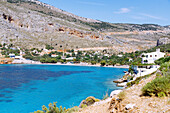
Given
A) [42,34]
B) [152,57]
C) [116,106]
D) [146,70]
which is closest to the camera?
[116,106]

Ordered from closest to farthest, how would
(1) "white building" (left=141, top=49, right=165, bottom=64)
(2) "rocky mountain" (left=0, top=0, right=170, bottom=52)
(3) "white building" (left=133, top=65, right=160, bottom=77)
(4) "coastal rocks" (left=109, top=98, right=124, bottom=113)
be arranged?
(4) "coastal rocks" (left=109, top=98, right=124, bottom=113)
(3) "white building" (left=133, top=65, right=160, bottom=77)
(1) "white building" (left=141, top=49, right=165, bottom=64)
(2) "rocky mountain" (left=0, top=0, right=170, bottom=52)

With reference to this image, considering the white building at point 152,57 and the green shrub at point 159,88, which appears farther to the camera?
the white building at point 152,57

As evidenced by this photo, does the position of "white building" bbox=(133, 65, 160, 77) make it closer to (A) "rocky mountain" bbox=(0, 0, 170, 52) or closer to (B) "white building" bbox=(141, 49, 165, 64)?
(B) "white building" bbox=(141, 49, 165, 64)

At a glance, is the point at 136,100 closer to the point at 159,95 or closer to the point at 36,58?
the point at 159,95

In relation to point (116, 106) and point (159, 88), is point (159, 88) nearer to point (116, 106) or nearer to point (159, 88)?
point (159, 88)

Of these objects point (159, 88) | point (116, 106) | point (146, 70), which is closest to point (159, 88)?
point (159, 88)

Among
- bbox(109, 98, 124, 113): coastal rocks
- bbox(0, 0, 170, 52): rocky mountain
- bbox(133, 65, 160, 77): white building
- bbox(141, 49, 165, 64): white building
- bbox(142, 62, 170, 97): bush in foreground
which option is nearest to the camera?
bbox(109, 98, 124, 113): coastal rocks

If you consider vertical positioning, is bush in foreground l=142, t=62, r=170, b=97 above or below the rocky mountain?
below

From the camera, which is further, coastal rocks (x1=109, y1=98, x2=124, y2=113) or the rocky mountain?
the rocky mountain

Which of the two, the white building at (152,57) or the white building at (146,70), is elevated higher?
the white building at (152,57)

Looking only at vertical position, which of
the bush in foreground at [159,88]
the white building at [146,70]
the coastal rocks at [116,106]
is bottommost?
the white building at [146,70]

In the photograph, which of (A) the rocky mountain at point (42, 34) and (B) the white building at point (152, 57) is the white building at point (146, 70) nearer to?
(B) the white building at point (152, 57)

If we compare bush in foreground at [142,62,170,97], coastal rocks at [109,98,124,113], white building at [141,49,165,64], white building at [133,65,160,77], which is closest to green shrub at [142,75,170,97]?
bush in foreground at [142,62,170,97]

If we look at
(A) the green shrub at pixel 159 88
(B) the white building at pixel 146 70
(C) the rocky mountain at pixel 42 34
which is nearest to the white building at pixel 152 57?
(B) the white building at pixel 146 70
